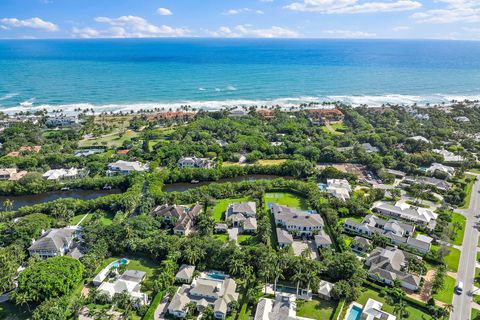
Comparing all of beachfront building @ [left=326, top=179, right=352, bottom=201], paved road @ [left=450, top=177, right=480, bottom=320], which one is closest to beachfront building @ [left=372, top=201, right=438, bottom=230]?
paved road @ [left=450, top=177, right=480, bottom=320]

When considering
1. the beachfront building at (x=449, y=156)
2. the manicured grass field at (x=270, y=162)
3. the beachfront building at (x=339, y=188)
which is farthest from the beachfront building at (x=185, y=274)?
the beachfront building at (x=449, y=156)

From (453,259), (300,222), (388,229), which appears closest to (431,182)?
(388,229)

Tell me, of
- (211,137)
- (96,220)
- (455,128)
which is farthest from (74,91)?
(455,128)

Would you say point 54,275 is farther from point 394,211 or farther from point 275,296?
point 394,211

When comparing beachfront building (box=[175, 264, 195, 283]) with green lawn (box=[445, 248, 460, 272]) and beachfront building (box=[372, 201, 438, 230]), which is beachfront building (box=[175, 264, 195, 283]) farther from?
beachfront building (box=[372, 201, 438, 230])

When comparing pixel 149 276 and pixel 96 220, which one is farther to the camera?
pixel 96 220
